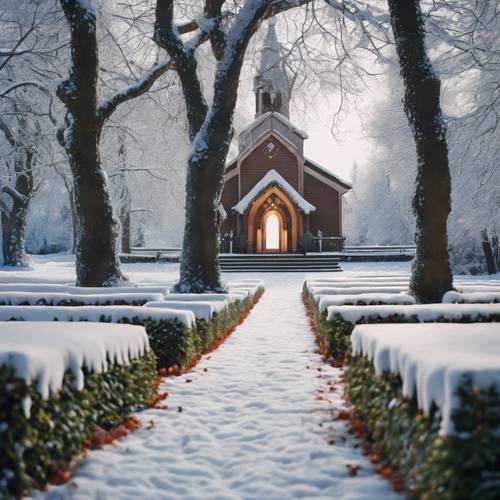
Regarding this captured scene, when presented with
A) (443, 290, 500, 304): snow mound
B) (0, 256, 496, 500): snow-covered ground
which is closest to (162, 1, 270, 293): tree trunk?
(443, 290, 500, 304): snow mound

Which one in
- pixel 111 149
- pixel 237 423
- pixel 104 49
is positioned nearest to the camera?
pixel 237 423

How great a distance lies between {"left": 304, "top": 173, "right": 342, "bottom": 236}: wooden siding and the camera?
36562mm

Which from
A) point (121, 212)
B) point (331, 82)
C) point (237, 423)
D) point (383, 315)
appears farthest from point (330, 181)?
point (237, 423)

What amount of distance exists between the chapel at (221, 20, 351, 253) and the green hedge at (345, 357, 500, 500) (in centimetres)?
3097

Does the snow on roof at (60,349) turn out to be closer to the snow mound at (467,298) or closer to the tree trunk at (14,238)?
the snow mound at (467,298)

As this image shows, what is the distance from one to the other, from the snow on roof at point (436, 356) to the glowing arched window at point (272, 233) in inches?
1333

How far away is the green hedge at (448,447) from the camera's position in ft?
8.52

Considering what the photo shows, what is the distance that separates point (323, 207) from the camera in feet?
120

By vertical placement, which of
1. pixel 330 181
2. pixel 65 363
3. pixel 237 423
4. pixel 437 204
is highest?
pixel 330 181

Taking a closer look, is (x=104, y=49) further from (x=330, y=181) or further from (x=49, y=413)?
(x=330, y=181)

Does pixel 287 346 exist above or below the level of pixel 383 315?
below

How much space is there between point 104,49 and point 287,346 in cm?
1296

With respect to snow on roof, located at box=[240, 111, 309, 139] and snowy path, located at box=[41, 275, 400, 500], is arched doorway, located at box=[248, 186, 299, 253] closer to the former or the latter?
snow on roof, located at box=[240, 111, 309, 139]

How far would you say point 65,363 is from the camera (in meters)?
3.87
